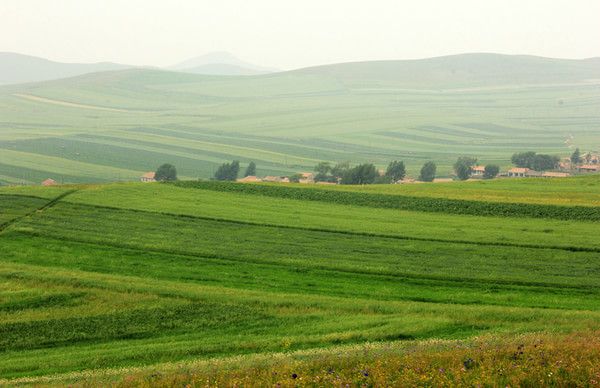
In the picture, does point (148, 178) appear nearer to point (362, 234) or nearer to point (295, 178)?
point (295, 178)

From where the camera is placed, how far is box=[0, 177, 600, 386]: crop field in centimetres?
1989

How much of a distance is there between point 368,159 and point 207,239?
12717cm

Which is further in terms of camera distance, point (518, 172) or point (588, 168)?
point (588, 168)

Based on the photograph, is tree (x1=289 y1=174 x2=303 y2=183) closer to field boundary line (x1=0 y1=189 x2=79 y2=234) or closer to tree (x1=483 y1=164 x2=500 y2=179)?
tree (x1=483 y1=164 x2=500 y2=179)

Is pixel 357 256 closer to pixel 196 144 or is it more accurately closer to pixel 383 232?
pixel 383 232

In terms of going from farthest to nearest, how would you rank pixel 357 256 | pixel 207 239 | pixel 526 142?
pixel 526 142, pixel 207 239, pixel 357 256

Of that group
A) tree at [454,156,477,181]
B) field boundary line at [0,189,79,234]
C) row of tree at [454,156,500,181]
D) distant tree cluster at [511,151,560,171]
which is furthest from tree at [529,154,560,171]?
field boundary line at [0,189,79,234]

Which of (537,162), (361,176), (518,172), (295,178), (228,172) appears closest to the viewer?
(361,176)

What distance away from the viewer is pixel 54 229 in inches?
1859

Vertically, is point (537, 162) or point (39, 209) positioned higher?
point (537, 162)

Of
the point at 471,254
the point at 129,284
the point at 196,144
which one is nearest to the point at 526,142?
the point at 196,144

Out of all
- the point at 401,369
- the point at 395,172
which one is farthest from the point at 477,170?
the point at 401,369

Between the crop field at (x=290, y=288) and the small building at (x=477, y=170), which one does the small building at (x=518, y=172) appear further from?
the crop field at (x=290, y=288)

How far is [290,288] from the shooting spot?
1378 inches
